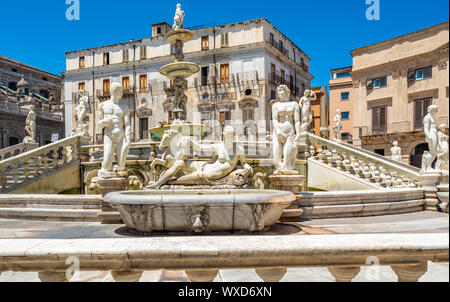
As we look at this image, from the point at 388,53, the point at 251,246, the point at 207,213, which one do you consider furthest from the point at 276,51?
the point at 251,246

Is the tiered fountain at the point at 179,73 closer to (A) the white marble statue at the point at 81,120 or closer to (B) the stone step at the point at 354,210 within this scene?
(A) the white marble statue at the point at 81,120

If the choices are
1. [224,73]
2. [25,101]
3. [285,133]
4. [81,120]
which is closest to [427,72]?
[224,73]

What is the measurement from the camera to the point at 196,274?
2021 mm

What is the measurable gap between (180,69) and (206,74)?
21174 millimetres

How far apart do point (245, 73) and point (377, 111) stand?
45.8 feet

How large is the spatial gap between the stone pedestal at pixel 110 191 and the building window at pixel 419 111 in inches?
1096

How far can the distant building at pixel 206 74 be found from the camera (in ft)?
104

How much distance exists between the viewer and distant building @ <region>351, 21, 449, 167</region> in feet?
84.6

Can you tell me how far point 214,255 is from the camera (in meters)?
1.91

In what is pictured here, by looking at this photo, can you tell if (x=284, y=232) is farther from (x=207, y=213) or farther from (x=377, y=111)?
(x=377, y=111)

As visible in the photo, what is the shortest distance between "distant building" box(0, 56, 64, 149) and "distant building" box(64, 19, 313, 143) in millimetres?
2323

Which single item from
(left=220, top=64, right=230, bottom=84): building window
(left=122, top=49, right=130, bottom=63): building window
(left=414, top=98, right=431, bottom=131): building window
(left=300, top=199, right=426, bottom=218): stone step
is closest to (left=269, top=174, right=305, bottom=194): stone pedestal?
(left=300, top=199, right=426, bottom=218): stone step

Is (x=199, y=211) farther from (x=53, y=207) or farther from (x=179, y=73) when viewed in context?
(x=179, y=73)

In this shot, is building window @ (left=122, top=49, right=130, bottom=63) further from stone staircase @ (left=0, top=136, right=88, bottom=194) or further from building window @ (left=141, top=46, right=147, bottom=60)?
stone staircase @ (left=0, top=136, right=88, bottom=194)
